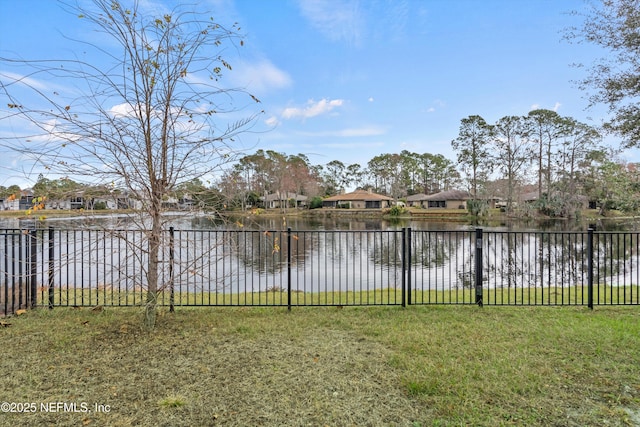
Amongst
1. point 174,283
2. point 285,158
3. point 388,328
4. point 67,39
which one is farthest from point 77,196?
point 285,158

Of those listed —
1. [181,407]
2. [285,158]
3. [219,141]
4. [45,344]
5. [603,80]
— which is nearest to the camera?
[181,407]

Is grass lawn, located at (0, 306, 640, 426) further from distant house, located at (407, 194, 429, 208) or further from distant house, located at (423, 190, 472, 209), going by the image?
distant house, located at (407, 194, 429, 208)

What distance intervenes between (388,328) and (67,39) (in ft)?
16.5

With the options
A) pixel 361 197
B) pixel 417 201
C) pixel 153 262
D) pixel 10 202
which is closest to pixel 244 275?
pixel 153 262

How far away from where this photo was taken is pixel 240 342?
3.58 m

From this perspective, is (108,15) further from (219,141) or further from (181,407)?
(181,407)

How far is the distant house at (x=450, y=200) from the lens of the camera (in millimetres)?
46562

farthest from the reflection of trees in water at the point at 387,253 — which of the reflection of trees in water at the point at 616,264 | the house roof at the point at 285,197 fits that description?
the house roof at the point at 285,197

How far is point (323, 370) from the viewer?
116 inches

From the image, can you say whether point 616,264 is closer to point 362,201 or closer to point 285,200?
point 362,201

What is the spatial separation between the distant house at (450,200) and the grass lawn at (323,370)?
148 ft

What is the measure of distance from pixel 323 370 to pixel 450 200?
48550 mm

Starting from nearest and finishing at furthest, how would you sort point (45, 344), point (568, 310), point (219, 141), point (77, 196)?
point (45, 344) → point (77, 196) → point (219, 141) → point (568, 310)

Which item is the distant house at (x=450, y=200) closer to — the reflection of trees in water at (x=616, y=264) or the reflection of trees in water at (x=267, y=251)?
the reflection of trees in water at (x=616, y=264)
